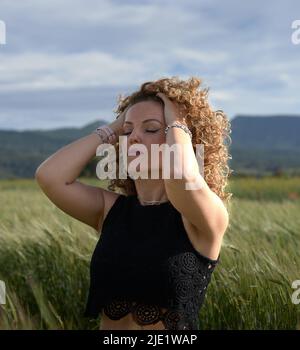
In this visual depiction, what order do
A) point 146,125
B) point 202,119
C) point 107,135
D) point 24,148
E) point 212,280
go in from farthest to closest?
point 24,148, point 212,280, point 107,135, point 202,119, point 146,125

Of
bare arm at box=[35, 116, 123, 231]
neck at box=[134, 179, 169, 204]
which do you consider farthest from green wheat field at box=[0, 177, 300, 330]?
Answer: neck at box=[134, 179, 169, 204]

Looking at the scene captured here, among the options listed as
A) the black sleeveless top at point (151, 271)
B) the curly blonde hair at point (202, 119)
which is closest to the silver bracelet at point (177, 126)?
the curly blonde hair at point (202, 119)

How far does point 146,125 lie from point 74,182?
0.37 m

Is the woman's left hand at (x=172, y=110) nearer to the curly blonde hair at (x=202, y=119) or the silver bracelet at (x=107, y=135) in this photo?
the curly blonde hair at (x=202, y=119)

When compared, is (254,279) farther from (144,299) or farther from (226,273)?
(144,299)

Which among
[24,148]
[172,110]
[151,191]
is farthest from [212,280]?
[24,148]

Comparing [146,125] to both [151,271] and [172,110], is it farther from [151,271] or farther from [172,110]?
A: [151,271]

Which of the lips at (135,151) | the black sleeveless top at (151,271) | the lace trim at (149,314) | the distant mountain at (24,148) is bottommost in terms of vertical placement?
the lace trim at (149,314)

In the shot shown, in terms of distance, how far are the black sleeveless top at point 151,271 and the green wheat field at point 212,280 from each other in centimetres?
21

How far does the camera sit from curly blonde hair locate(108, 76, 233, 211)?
85.3 inches

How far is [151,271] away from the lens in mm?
1977

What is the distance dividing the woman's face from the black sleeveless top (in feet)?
0.59

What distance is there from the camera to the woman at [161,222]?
6.41 ft
